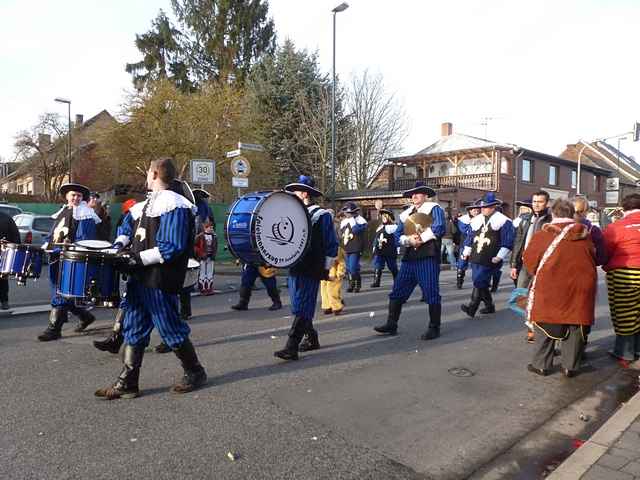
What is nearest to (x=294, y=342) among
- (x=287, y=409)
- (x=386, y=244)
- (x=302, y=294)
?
(x=302, y=294)

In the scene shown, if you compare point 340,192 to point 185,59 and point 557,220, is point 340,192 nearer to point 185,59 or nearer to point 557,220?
point 185,59

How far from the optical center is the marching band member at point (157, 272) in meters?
4.14

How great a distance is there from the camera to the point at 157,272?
164 inches

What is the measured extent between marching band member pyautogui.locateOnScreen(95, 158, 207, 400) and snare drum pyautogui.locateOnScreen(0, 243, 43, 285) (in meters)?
2.58

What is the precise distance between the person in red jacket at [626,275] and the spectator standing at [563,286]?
0.68m

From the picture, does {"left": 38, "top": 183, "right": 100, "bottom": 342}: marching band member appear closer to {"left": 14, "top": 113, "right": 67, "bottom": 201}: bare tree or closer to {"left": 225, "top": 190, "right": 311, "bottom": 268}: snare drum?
{"left": 225, "top": 190, "right": 311, "bottom": 268}: snare drum

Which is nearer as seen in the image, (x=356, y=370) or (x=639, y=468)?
(x=639, y=468)

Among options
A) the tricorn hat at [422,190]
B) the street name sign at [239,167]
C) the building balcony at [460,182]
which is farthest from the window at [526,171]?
the tricorn hat at [422,190]

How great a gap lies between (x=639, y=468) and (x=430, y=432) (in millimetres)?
1264

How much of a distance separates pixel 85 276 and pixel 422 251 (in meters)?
3.75

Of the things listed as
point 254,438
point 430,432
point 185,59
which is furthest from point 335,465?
point 185,59

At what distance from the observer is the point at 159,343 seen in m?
6.14

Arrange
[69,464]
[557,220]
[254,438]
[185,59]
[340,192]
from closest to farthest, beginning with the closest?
[69,464] < [254,438] < [557,220] < [340,192] < [185,59]

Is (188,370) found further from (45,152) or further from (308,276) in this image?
(45,152)
